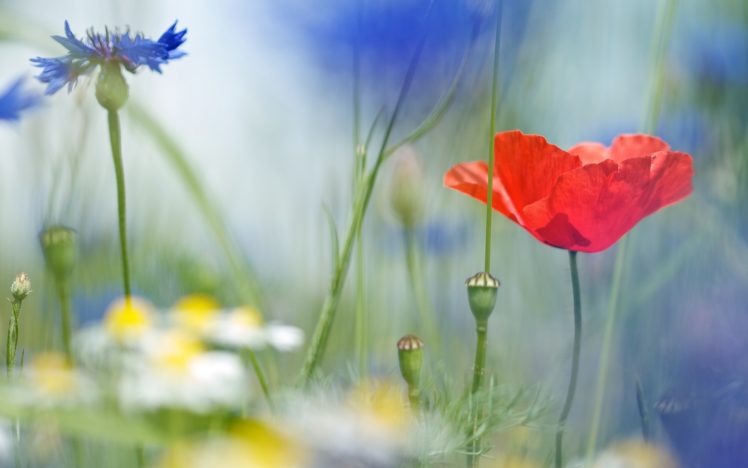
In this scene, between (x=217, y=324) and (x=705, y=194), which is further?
(x=705, y=194)

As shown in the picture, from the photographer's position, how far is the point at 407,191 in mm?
491

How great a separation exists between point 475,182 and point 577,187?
0.04 meters

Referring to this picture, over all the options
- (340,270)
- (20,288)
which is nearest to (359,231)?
(340,270)

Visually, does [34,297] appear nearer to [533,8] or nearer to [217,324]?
[217,324]

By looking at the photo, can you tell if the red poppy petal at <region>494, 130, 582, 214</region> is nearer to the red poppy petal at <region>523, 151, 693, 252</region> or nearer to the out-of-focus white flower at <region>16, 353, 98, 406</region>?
the red poppy petal at <region>523, 151, 693, 252</region>

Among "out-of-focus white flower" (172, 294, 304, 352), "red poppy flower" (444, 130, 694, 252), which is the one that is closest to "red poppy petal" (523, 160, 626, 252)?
"red poppy flower" (444, 130, 694, 252)

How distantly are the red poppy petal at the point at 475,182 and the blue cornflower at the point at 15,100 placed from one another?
0.51 feet

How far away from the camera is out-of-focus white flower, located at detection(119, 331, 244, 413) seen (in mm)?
298

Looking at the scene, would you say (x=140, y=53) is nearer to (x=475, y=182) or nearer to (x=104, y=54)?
(x=104, y=54)

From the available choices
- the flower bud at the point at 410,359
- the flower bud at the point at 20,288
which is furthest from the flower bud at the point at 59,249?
the flower bud at the point at 410,359

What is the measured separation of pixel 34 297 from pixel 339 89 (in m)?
0.19

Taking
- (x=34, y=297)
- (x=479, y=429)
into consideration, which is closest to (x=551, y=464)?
(x=479, y=429)

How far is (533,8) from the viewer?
0.54m

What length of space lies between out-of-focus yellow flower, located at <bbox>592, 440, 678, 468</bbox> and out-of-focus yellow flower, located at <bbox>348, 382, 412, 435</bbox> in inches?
2.7
